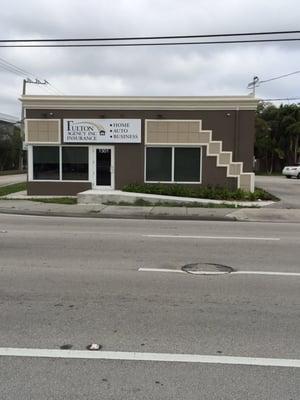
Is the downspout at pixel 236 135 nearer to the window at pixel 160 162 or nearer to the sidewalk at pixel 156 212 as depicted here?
the window at pixel 160 162

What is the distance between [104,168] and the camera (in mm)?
23359

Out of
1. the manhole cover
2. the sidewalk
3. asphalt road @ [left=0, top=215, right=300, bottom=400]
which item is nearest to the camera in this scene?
asphalt road @ [left=0, top=215, right=300, bottom=400]

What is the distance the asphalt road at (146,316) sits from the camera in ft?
13.1

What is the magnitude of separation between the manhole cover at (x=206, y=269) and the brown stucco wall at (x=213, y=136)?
47.5 feet

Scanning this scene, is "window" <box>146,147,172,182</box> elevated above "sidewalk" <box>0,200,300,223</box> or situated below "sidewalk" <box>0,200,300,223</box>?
above

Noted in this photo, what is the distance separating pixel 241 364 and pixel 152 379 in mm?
841

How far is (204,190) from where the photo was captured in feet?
71.4

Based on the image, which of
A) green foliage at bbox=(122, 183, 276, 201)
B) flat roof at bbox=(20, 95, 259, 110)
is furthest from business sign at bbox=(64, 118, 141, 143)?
green foliage at bbox=(122, 183, 276, 201)

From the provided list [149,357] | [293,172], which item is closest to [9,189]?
[149,357]

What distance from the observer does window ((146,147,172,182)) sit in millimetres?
22938

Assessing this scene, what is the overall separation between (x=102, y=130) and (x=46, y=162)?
3060 mm

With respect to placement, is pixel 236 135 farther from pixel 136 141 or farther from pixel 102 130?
pixel 102 130

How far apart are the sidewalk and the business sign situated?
477cm

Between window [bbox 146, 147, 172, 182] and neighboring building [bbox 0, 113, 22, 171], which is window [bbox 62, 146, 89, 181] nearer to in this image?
window [bbox 146, 147, 172, 182]
